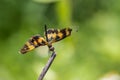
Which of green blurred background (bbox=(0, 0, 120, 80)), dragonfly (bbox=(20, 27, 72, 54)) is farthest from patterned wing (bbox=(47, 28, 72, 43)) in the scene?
green blurred background (bbox=(0, 0, 120, 80))

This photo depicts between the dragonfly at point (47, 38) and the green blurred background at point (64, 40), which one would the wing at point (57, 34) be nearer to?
the dragonfly at point (47, 38)

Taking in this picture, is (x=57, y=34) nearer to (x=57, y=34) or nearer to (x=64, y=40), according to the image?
(x=57, y=34)

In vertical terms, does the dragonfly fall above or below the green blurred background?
above

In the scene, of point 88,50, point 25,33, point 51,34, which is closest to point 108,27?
point 88,50

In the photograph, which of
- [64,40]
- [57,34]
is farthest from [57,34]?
[64,40]

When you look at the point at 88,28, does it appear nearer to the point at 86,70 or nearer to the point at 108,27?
the point at 108,27

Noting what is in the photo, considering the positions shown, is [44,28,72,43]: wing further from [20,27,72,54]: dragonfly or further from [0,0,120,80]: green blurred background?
[0,0,120,80]: green blurred background

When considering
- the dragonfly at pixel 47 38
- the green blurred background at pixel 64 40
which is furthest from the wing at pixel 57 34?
the green blurred background at pixel 64 40
